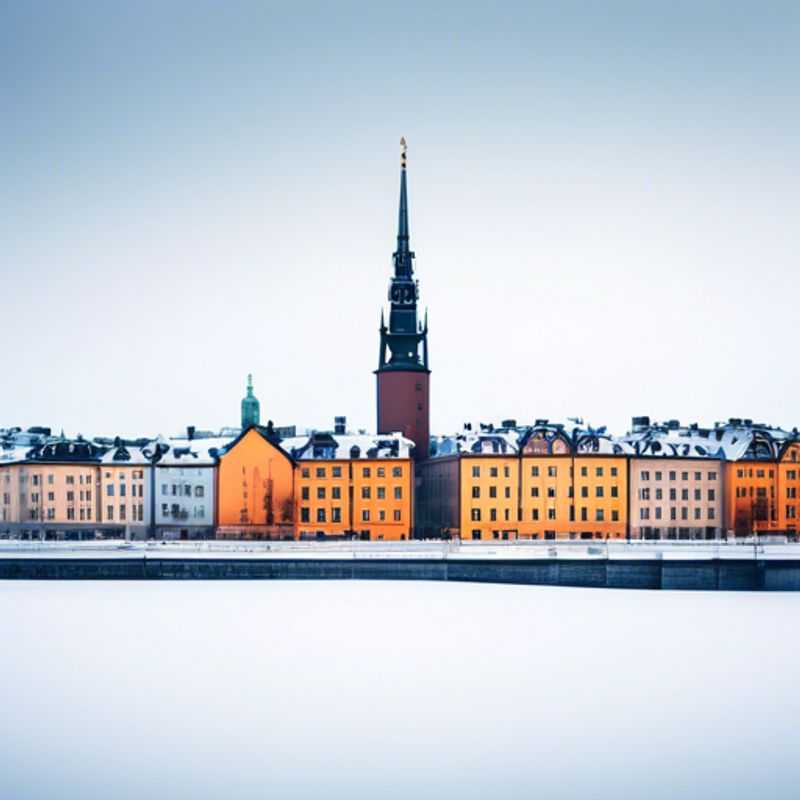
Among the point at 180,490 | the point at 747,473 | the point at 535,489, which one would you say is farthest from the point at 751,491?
the point at 180,490

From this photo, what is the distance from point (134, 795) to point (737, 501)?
232 feet

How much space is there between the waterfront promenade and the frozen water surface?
835 cm

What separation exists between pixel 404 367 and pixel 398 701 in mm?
56268

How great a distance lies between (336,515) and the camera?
85438 millimetres

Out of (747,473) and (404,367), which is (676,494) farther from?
(404,367)

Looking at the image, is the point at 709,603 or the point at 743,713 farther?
the point at 709,603

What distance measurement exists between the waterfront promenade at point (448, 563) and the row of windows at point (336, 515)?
13.1 meters

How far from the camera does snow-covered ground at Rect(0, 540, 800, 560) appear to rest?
6588cm

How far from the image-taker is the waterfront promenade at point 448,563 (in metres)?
62.7

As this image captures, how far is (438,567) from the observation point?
66.4 meters

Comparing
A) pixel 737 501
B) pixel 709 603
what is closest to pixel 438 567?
pixel 709 603

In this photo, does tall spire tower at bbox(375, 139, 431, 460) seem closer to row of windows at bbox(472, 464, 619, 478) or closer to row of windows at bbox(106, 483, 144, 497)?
row of windows at bbox(472, 464, 619, 478)

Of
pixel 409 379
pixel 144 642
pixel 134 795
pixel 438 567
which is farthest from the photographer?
pixel 409 379

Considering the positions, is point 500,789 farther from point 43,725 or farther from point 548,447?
point 548,447
